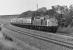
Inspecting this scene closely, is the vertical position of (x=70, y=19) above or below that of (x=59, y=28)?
above

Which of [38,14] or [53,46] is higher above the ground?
[38,14]

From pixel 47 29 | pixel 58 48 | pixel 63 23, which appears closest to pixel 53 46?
pixel 58 48

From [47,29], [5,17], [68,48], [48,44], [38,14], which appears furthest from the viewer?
[5,17]

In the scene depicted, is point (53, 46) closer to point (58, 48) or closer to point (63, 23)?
point (58, 48)

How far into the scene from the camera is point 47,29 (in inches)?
1695

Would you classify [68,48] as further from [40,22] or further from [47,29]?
[40,22]

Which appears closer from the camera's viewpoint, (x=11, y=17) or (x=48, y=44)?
(x=48, y=44)

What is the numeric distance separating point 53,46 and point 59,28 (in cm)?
2931

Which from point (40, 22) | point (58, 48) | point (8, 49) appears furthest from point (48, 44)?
point (40, 22)

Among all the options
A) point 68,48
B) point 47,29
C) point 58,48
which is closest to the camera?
point 68,48

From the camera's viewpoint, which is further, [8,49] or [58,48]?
[8,49]

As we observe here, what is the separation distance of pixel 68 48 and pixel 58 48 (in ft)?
3.87

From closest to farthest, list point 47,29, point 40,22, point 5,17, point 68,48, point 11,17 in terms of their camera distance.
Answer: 1. point 68,48
2. point 47,29
3. point 40,22
4. point 5,17
5. point 11,17

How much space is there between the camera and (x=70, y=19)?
1761 inches
